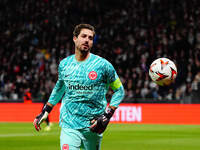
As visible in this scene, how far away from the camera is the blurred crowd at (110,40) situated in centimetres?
2767

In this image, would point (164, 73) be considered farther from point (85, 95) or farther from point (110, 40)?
point (110, 40)

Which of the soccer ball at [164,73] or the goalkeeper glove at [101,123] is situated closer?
the goalkeeper glove at [101,123]

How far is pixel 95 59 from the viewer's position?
6.64 m

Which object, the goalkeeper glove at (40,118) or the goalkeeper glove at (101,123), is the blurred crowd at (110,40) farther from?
the goalkeeper glove at (101,123)

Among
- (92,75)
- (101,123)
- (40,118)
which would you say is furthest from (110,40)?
(101,123)

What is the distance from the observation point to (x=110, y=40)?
104 ft

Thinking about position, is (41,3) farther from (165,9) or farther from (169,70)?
(169,70)

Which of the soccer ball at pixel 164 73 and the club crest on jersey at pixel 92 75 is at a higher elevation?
the club crest on jersey at pixel 92 75

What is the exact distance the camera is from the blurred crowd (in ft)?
90.8

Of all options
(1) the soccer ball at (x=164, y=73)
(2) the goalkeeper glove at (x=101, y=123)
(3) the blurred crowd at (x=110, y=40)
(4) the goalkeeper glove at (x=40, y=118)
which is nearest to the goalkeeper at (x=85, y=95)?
(2) the goalkeeper glove at (x=101, y=123)

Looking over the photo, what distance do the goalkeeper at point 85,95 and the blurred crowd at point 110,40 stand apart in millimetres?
18991

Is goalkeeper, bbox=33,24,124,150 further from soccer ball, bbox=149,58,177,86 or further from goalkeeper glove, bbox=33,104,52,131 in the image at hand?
soccer ball, bbox=149,58,177,86

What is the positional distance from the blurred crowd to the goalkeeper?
19.0 metres

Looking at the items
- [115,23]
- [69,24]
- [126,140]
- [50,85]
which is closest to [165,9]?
[115,23]
